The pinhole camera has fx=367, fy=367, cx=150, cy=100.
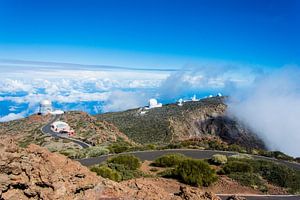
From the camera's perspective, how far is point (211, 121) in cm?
7656

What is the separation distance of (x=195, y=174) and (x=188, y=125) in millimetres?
55298

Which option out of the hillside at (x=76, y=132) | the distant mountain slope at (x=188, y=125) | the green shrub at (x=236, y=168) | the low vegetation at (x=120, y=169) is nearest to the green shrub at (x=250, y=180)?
the green shrub at (x=236, y=168)

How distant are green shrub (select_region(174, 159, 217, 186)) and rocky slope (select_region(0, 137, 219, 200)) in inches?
261

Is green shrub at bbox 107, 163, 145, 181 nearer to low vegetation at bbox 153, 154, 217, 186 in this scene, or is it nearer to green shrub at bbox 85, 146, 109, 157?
low vegetation at bbox 153, 154, 217, 186

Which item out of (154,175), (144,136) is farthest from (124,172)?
(144,136)

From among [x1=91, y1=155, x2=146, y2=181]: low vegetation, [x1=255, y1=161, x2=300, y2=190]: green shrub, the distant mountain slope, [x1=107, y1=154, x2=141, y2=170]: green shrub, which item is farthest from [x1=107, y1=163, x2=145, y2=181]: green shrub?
the distant mountain slope

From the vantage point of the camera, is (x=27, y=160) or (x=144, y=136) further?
(x=144, y=136)

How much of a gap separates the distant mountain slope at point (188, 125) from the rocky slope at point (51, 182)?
49045mm

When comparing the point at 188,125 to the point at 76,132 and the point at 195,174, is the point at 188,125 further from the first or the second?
the point at 195,174

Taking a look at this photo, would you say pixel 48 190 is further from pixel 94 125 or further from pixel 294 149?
pixel 294 149

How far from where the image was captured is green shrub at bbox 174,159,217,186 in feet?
46.7

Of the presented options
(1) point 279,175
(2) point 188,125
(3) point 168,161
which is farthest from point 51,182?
(2) point 188,125

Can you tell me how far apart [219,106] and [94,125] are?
38545 mm

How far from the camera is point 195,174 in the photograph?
14508 mm
